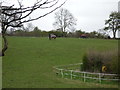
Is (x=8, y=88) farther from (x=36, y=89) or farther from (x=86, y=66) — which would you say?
(x=86, y=66)

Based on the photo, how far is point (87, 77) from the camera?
19688mm

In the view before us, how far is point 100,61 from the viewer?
22.7 m

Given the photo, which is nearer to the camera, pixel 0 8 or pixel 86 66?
pixel 0 8

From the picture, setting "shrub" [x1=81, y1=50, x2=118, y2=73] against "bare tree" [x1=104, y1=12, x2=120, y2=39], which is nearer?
"shrub" [x1=81, y1=50, x2=118, y2=73]

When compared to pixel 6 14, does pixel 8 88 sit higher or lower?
lower

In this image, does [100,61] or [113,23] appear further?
[113,23]

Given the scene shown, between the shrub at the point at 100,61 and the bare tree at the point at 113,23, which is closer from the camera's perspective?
the shrub at the point at 100,61

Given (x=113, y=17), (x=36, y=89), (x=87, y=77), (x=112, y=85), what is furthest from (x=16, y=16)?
(x=113, y=17)

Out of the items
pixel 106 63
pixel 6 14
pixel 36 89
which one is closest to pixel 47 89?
pixel 36 89

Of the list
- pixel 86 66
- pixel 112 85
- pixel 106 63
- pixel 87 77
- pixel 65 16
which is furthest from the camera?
pixel 65 16

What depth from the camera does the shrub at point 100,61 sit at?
68.4 ft

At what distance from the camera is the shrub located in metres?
20.8

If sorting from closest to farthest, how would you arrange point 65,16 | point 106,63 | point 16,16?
point 16,16 → point 106,63 → point 65,16

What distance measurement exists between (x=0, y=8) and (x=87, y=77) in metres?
16.7
